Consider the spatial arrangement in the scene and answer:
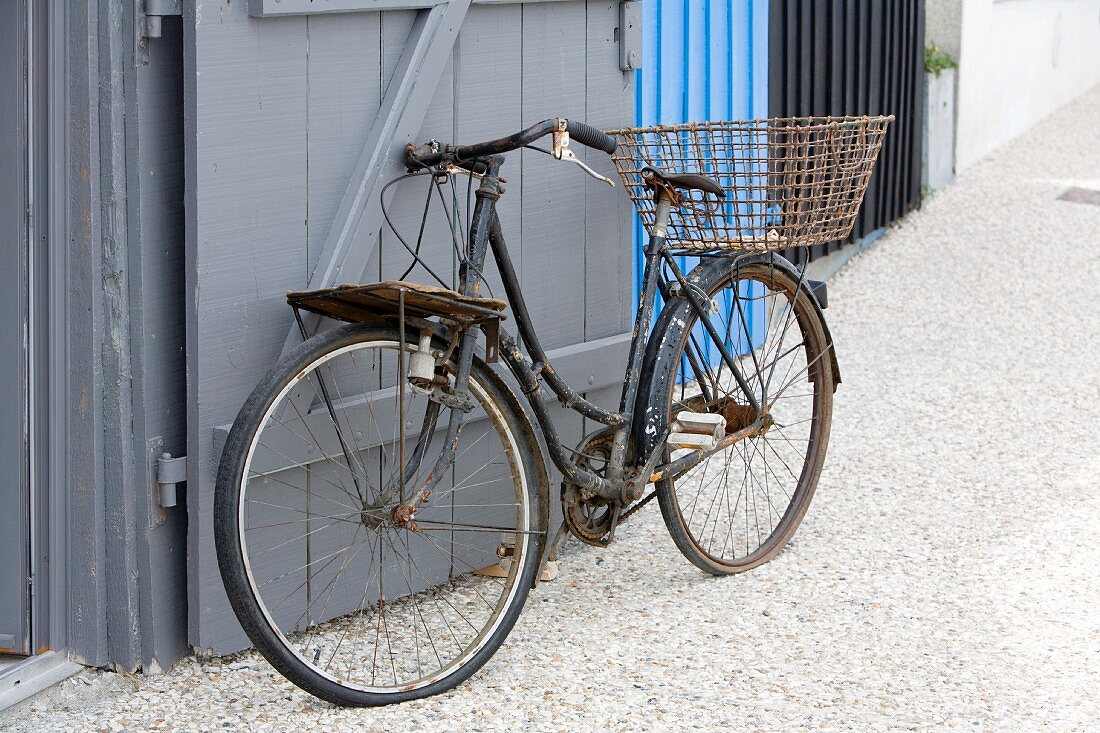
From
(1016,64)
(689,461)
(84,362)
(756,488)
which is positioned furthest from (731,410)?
(1016,64)

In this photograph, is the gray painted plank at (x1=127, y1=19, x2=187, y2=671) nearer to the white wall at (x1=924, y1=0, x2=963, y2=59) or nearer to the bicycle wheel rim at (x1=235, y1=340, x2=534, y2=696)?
the bicycle wheel rim at (x1=235, y1=340, x2=534, y2=696)

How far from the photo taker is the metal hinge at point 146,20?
9.34ft

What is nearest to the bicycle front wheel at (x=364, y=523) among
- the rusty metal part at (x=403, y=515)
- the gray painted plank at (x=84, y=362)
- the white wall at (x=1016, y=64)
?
the rusty metal part at (x=403, y=515)

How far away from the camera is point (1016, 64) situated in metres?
11.9

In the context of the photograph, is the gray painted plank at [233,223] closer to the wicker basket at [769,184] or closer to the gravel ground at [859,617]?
the gravel ground at [859,617]

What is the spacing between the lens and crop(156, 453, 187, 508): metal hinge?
9.91ft

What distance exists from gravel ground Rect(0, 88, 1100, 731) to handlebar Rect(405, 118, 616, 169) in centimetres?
121

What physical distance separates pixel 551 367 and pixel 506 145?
27.8 inches

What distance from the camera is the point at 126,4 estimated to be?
9.33ft

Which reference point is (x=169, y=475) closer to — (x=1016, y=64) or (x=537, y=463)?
(x=537, y=463)

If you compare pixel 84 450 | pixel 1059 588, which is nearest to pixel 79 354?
pixel 84 450

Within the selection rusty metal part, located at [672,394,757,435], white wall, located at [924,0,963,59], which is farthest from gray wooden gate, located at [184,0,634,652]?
white wall, located at [924,0,963,59]

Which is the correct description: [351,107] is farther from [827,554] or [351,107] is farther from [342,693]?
[827,554]

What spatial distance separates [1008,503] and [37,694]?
3124 millimetres
